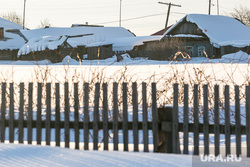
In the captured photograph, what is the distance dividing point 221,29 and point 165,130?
35.3 metres

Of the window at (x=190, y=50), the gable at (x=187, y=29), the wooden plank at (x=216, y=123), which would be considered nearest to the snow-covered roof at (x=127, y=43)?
the gable at (x=187, y=29)

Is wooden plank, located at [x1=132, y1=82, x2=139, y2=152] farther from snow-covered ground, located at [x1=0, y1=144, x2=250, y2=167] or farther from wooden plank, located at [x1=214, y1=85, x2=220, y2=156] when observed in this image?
wooden plank, located at [x1=214, y1=85, x2=220, y2=156]

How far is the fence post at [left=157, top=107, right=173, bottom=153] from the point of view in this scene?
4633mm

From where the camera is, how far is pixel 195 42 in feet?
127

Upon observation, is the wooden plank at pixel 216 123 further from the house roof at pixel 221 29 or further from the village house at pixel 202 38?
the house roof at pixel 221 29

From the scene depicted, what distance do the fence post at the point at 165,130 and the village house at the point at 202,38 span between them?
30.7m

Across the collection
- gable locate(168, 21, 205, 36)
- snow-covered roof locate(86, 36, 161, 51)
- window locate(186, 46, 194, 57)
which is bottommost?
window locate(186, 46, 194, 57)

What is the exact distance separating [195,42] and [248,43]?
5972 millimetres

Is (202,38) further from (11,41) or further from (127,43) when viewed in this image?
(11,41)

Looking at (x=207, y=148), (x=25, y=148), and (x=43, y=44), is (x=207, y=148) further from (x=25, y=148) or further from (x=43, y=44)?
(x=43, y=44)

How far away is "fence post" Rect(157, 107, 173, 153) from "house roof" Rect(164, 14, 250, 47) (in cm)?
3153

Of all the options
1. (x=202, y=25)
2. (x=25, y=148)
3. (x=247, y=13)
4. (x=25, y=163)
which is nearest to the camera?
(x=25, y=163)

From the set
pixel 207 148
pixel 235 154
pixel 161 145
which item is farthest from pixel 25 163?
pixel 235 154

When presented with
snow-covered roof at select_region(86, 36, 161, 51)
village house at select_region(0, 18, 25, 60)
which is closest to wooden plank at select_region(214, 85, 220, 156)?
snow-covered roof at select_region(86, 36, 161, 51)
